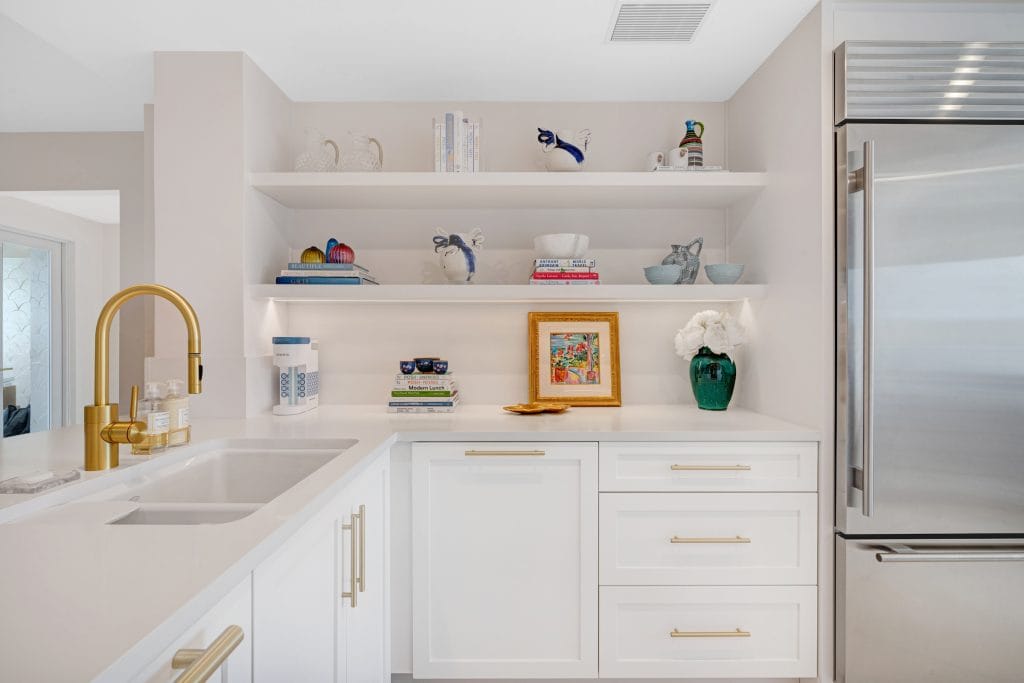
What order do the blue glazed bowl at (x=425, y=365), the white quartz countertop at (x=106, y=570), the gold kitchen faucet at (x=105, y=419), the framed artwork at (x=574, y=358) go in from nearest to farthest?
1. the white quartz countertop at (x=106, y=570)
2. the gold kitchen faucet at (x=105, y=419)
3. the blue glazed bowl at (x=425, y=365)
4. the framed artwork at (x=574, y=358)

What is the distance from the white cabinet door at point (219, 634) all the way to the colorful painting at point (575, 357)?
1.73 metres

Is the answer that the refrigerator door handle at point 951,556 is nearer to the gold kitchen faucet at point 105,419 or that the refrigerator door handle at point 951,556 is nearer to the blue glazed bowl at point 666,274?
the blue glazed bowl at point 666,274

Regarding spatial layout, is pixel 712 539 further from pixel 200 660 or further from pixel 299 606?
pixel 200 660

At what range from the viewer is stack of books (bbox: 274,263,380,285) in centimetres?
215

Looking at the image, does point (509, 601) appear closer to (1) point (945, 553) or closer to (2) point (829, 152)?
(1) point (945, 553)

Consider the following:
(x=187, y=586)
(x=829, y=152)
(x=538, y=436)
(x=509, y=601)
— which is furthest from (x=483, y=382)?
(x=187, y=586)

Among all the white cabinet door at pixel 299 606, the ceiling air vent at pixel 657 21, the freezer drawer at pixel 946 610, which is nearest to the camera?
the white cabinet door at pixel 299 606

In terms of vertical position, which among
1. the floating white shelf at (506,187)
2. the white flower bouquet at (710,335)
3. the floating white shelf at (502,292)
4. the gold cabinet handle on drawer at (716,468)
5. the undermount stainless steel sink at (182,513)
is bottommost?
the gold cabinet handle on drawer at (716,468)

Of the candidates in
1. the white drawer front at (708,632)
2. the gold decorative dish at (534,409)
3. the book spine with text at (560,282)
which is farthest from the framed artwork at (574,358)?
the white drawer front at (708,632)

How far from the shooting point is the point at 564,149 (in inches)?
85.4

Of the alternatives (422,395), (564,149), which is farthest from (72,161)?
(564,149)

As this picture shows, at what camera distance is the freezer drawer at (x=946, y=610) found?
165 centimetres

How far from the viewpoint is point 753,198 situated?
225cm

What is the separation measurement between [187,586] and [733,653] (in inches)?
67.5
